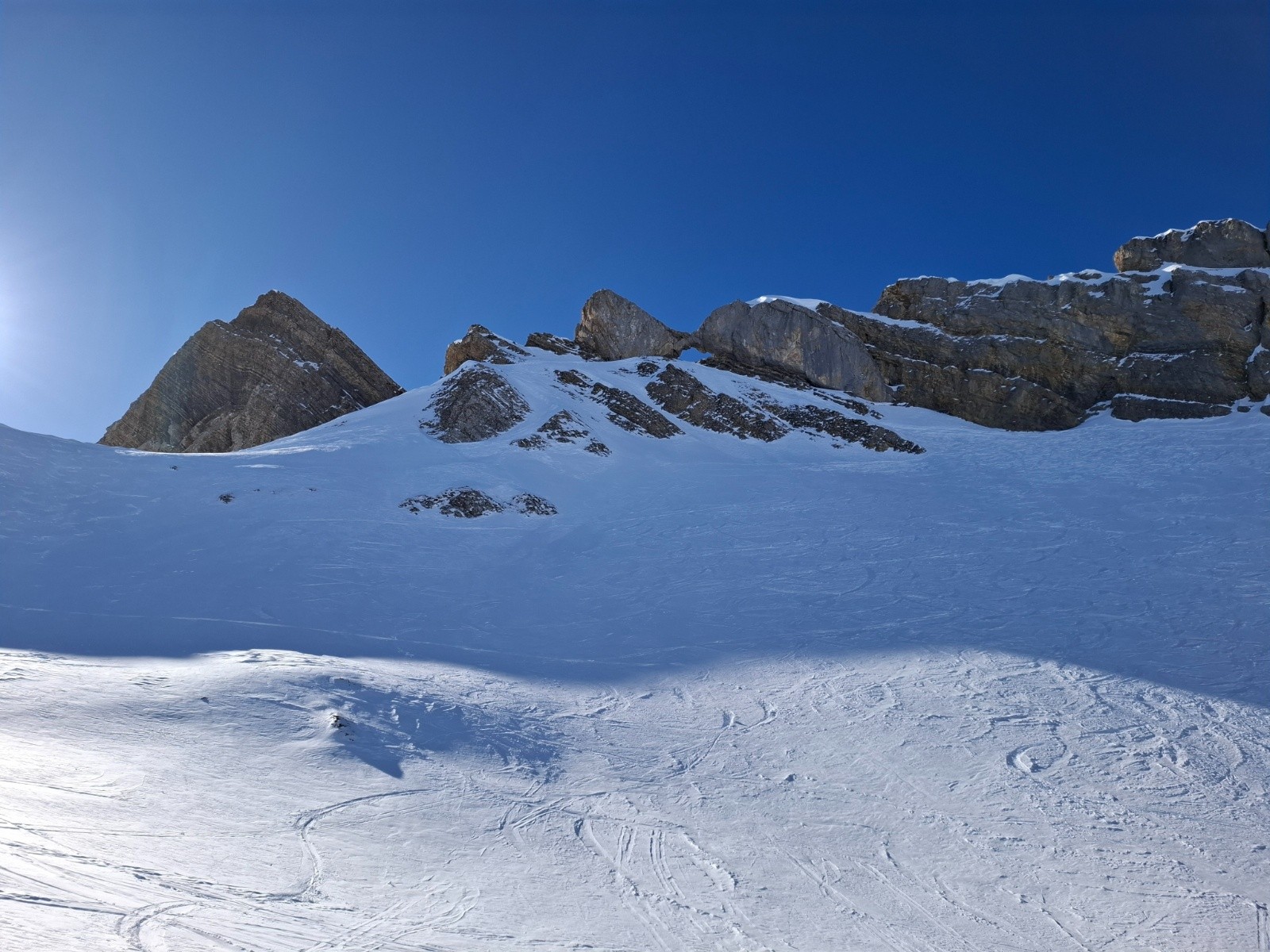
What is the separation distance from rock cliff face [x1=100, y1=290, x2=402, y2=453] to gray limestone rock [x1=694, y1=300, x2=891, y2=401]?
22174 mm

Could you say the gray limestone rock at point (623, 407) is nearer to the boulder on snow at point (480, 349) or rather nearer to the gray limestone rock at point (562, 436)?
the gray limestone rock at point (562, 436)

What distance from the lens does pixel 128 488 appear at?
18.9 m

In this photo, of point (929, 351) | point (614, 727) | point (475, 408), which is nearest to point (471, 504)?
point (475, 408)

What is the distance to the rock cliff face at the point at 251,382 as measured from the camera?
4331 centimetres

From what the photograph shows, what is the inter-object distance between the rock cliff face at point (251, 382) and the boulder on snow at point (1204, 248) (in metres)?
49.4

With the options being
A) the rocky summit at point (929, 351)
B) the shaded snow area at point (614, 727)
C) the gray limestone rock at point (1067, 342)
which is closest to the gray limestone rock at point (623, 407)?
the rocky summit at point (929, 351)

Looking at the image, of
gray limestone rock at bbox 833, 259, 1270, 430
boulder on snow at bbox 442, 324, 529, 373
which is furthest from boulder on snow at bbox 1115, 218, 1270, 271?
boulder on snow at bbox 442, 324, 529, 373

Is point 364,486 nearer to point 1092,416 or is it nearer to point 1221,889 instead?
point 1221,889

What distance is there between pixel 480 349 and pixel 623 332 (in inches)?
425

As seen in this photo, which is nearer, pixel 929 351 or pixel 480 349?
pixel 480 349

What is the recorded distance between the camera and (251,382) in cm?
4494

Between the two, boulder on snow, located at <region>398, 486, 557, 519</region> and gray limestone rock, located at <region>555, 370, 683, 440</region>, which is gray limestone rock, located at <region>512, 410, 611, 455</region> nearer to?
gray limestone rock, located at <region>555, 370, 683, 440</region>

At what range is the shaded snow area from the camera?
4965 mm

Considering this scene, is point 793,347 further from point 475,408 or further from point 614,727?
point 614,727
